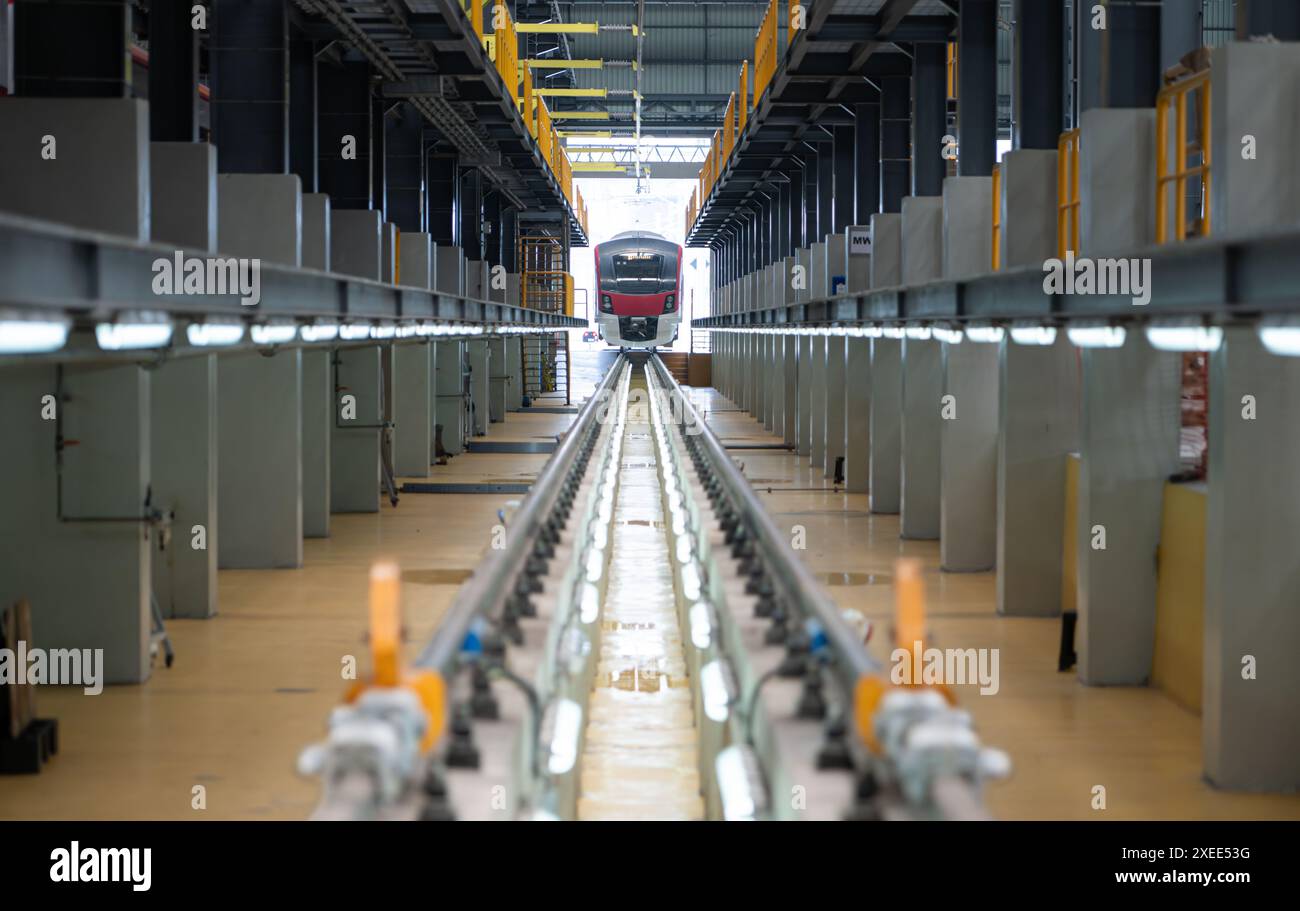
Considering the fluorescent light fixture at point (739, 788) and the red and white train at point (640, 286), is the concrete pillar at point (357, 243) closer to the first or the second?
the fluorescent light fixture at point (739, 788)

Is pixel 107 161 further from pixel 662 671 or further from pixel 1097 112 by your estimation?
pixel 1097 112

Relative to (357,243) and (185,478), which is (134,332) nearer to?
(185,478)

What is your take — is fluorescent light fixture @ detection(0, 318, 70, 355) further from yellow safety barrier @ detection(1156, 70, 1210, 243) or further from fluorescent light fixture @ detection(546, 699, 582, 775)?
yellow safety barrier @ detection(1156, 70, 1210, 243)

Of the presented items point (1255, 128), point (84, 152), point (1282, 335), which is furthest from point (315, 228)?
point (1282, 335)

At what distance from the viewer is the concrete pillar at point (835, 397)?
Result: 18.6 meters

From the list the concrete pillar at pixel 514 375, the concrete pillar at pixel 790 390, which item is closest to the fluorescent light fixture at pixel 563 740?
the concrete pillar at pixel 790 390

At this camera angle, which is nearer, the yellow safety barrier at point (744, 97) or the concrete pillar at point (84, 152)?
the concrete pillar at point (84, 152)

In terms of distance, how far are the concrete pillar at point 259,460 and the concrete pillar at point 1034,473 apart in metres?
5.22

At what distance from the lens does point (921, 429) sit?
13.7 metres

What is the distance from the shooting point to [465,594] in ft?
15.8

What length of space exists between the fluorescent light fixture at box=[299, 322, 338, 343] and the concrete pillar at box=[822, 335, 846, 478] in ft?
32.2

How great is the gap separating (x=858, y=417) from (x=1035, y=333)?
8.71 m
